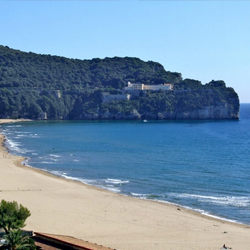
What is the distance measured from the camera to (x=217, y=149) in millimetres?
63062

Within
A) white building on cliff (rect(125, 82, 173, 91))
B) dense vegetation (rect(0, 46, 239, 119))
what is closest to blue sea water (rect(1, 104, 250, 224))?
dense vegetation (rect(0, 46, 239, 119))

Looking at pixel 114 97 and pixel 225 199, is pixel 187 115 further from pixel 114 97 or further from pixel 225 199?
pixel 225 199

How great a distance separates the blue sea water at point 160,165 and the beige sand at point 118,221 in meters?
2.24

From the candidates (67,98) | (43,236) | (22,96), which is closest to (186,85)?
(67,98)

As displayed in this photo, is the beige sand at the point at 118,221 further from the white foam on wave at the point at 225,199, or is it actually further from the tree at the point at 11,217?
the tree at the point at 11,217

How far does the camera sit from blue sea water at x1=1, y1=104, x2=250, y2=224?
32.8 meters

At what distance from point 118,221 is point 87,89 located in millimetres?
135356

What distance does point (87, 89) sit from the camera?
16012 cm

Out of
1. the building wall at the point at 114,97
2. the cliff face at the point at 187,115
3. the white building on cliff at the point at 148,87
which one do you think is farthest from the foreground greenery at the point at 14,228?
the white building on cliff at the point at 148,87

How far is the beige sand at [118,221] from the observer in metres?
23.2

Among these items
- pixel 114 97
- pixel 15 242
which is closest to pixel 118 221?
pixel 15 242

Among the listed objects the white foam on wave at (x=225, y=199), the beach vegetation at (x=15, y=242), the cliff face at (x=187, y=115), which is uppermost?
the cliff face at (x=187, y=115)

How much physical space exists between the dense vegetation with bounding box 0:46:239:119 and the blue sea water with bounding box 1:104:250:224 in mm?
61207

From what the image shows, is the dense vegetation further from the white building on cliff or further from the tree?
the tree
